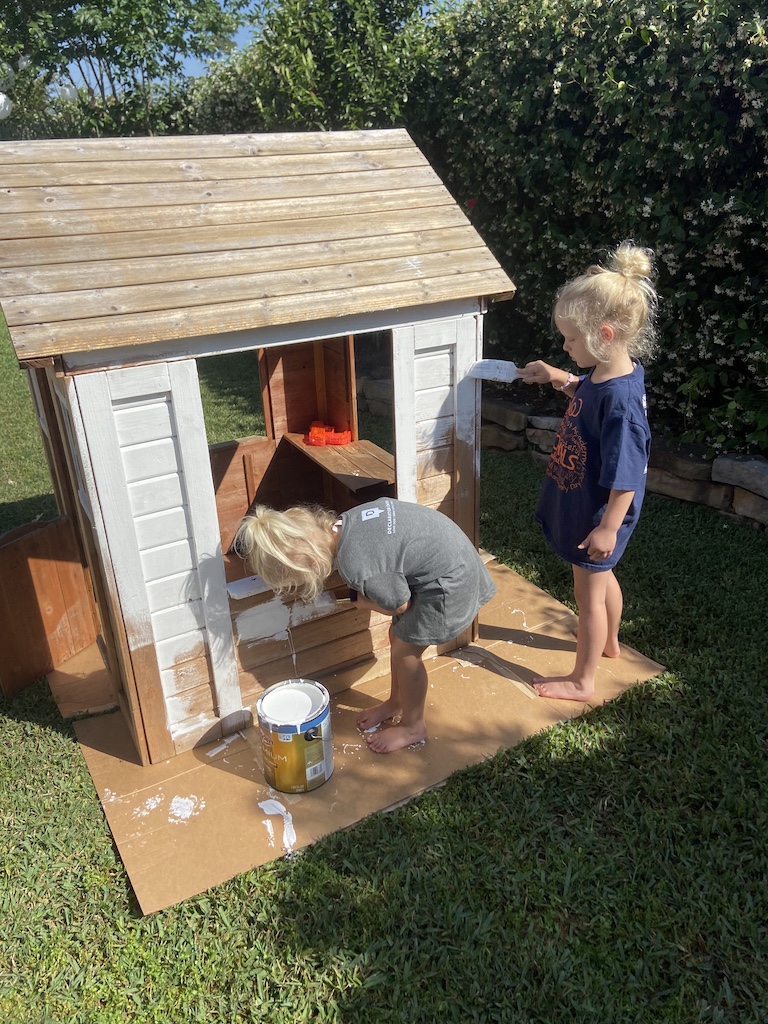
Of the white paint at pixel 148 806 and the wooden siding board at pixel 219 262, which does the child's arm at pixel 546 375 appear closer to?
the wooden siding board at pixel 219 262

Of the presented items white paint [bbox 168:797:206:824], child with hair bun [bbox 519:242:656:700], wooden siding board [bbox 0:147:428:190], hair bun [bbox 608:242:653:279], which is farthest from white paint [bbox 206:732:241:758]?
hair bun [bbox 608:242:653:279]

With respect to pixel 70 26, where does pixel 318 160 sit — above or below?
below

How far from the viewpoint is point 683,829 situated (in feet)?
10.2

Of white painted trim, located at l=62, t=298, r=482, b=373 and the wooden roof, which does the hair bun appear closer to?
the wooden roof

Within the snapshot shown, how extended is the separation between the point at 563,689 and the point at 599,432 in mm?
1370

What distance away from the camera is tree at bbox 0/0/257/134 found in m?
11.9

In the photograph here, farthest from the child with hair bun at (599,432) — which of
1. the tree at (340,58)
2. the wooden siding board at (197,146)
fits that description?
the tree at (340,58)

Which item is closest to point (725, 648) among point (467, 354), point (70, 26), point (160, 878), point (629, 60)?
point (467, 354)

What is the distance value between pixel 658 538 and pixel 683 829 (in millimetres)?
2623

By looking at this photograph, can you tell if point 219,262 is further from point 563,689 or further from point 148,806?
point 563,689

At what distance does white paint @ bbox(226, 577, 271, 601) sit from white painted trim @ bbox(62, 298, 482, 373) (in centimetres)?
108

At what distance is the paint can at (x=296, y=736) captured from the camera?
10.7 feet

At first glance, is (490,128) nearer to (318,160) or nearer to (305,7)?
(305,7)

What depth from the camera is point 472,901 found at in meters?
2.85
